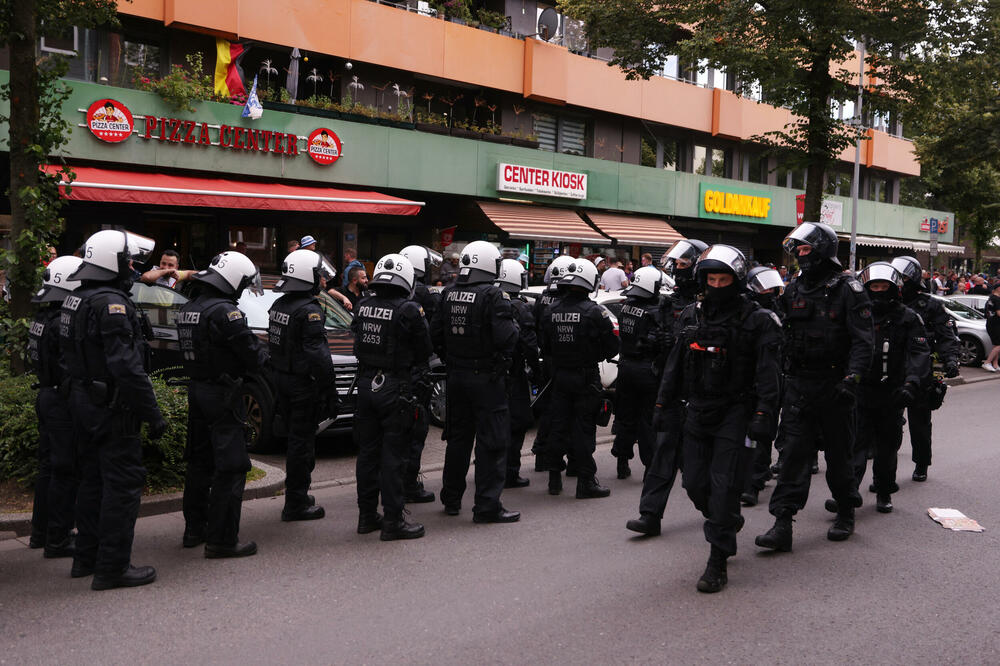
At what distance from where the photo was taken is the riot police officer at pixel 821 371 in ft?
19.9

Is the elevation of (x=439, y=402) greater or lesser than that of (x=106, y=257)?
lesser

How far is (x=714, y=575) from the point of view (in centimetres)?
516

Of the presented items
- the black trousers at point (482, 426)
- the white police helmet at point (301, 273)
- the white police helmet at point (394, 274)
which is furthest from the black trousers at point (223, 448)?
the black trousers at point (482, 426)

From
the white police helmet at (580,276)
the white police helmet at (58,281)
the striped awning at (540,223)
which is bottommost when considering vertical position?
the white police helmet at (58,281)

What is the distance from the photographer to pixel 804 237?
6250 mm

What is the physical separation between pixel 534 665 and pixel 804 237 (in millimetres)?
3558

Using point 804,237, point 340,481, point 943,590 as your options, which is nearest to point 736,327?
point 804,237

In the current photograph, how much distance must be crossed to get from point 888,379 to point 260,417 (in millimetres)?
5511

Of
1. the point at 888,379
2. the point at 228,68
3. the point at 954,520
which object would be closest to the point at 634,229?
the point at 228,68

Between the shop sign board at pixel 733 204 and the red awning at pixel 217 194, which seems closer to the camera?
the red awning at pixel 217 194

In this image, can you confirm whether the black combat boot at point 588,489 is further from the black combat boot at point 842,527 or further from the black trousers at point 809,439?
the black combat boot at point 842,527

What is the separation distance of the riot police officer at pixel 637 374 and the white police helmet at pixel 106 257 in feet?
13.4

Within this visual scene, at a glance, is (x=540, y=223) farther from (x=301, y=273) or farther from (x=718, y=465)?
(x=718, y=465)

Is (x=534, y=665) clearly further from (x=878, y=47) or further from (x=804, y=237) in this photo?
(x=878, y=47)
